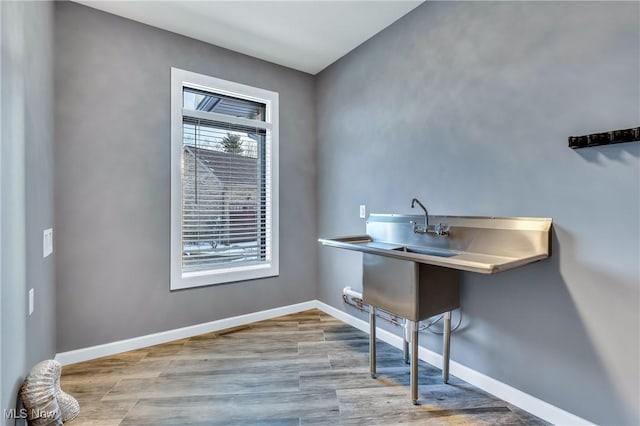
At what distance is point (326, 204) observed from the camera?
3.24 meters

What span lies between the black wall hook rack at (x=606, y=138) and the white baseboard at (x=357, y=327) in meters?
1.38

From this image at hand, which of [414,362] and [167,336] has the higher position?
[414,362]

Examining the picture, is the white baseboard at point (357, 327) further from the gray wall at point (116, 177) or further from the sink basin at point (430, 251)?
the sink basin at point (430, 251)

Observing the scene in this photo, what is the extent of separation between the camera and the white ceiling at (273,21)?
2.21 metres

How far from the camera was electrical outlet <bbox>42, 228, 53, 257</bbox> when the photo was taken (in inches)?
70.1

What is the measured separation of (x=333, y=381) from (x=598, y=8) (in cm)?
251

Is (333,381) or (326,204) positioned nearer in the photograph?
(333,381)

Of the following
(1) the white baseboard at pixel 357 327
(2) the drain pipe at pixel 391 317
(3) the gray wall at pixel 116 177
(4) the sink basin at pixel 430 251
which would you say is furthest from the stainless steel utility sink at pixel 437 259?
(3) the gray wall at pixel 116 177

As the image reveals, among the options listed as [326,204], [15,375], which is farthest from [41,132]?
[326,204]

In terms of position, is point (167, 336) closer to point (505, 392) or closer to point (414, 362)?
point (414, 362)

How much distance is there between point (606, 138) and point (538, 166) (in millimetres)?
300

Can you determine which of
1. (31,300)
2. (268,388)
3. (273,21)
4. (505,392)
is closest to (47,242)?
(31,300)

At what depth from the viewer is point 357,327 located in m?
2.81

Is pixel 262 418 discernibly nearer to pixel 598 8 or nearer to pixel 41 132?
pixel 41 132
